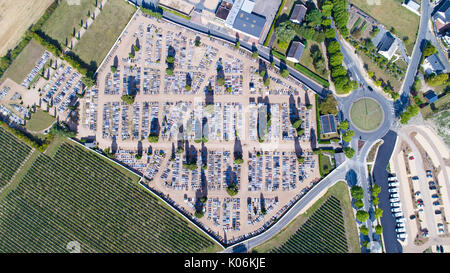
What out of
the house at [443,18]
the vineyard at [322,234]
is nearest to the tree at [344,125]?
the vineyard at [322,234]

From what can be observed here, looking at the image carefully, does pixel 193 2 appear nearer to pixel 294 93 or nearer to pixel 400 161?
pixel 294 93

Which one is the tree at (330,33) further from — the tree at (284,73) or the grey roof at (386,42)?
the tree at (284,73)

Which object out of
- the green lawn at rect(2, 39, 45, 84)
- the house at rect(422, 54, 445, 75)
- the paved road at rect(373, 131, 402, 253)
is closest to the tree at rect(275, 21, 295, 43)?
the paved road at rect(373, 131, 402, 253)

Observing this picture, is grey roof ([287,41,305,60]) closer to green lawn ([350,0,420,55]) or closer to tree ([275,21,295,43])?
tree ([275,21,295,43])

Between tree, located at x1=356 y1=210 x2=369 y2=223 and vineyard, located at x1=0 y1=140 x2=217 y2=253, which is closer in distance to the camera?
tree, located at x1=356 y1=210 x2=369 y2=223

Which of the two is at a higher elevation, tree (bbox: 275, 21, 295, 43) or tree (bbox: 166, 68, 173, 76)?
tree (bbox: 275, 21, 295, 43)

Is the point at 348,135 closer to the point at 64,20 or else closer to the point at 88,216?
the point at 88,216

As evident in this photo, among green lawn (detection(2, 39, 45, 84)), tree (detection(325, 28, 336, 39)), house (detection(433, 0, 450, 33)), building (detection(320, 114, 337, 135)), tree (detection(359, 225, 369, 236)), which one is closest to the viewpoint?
tree (detection(359, 225, 369, 236))
